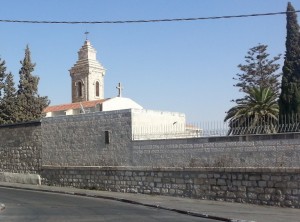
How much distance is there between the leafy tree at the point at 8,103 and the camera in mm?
48875

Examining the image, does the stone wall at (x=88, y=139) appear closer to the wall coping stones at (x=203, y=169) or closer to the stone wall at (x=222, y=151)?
the wall coping stones at (x=203, y=169)

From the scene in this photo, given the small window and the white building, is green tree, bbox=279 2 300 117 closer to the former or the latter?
the white building

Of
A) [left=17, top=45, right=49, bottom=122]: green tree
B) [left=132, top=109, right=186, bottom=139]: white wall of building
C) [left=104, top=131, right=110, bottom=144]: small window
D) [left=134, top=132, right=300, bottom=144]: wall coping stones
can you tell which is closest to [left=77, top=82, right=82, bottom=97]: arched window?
[left=17, top=45, right=49, bottom=122]: green tree

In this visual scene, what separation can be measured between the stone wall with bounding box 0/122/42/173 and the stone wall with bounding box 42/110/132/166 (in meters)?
0.70

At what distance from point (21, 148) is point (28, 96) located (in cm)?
2269

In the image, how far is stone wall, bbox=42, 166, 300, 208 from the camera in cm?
1761

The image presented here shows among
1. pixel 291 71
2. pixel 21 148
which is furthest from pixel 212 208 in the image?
pixel 291 71

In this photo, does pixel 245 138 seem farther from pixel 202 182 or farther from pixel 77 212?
pixel 77 212

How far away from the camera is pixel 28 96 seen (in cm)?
5047

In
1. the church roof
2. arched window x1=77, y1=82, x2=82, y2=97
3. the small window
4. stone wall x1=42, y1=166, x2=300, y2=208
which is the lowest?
stone wall x1=42, y1=166, x2=300, y2=208

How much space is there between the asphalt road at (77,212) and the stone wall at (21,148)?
8.11m

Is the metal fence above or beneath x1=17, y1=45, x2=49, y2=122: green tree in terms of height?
beneath

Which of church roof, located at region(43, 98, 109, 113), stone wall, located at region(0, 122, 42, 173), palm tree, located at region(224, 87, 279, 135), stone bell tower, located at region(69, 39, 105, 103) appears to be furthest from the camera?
stone bell tower, located at region(69, 39, 105, 103)

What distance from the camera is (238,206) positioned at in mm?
17797
